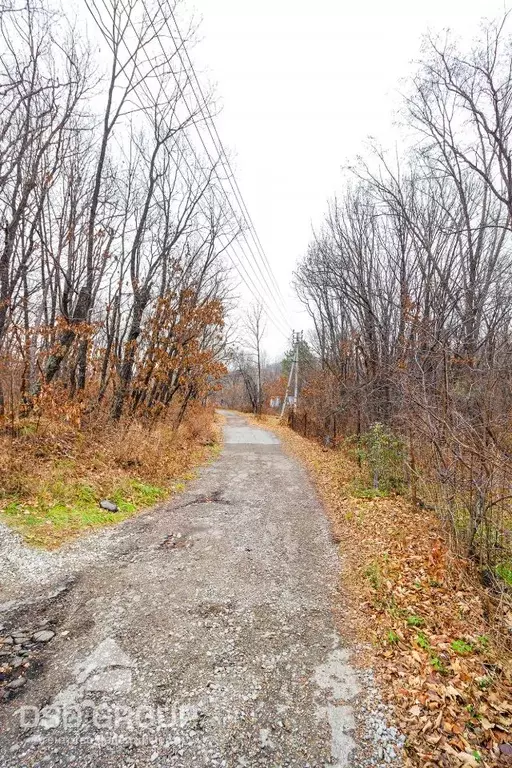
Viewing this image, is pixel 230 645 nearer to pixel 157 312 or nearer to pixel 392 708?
pixel 392 708

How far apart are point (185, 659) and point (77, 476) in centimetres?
457

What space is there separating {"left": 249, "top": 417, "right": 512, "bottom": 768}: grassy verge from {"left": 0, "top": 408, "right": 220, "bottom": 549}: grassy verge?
3.84 m

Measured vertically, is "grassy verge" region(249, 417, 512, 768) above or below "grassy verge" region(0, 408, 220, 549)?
below

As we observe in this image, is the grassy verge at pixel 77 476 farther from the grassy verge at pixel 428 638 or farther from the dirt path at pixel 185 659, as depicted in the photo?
the grassy verge at pixel 428 638

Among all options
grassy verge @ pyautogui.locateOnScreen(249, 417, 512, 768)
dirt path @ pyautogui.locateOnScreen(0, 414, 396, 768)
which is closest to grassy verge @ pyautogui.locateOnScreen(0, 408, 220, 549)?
dirt path @ pyautogui.locateOnScreen(0, 414, 396, 768)

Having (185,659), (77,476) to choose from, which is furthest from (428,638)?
(77,476)

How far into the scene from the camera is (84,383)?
34.9 ft

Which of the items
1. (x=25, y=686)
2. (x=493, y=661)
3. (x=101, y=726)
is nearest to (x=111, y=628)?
(x=25, y=686)

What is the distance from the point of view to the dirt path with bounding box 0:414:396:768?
232 centimetres

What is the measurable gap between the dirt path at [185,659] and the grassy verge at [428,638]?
261 millimetres

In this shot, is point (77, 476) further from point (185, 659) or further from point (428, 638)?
point (428, 638)

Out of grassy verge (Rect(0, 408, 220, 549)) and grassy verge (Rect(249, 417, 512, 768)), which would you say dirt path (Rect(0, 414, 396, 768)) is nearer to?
grassy verge (Rect(249, 417, 512, 768))

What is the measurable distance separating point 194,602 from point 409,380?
4.79m

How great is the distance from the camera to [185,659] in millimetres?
3049
